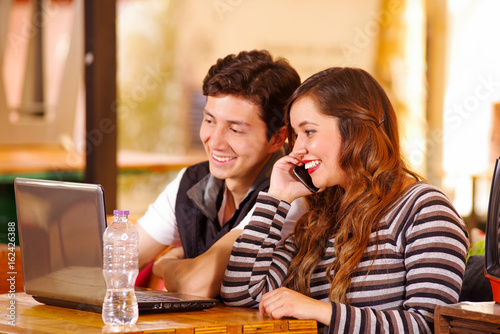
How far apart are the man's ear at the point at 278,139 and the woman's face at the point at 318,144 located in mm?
369

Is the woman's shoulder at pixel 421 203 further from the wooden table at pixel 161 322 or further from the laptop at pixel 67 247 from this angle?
the laptop at pixel 67 247

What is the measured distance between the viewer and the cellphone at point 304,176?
1801 millimetres

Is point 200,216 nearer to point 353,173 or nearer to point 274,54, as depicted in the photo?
point 353,173

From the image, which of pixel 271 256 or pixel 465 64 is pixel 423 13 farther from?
pixel 271 256

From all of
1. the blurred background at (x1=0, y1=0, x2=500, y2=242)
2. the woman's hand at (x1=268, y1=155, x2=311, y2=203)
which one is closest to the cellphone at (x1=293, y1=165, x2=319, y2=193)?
the woman's hand at (x1=268, y1=155, x2=311, y2=203)

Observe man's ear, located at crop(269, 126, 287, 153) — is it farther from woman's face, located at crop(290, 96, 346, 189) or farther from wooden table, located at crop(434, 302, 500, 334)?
wooden table, located at crop(434, 302, 500, 334)

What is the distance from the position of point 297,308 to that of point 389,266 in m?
0.26

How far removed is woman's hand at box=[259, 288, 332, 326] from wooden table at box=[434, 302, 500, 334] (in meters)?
0.24

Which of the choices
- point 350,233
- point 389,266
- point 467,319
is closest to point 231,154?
point 350,233

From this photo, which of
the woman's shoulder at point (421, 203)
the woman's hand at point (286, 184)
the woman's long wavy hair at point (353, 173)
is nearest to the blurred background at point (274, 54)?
the woman's hand at point (286, 184)

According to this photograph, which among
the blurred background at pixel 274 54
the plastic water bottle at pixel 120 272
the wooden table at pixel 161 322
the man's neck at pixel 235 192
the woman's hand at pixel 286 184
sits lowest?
the wooden table at pixel 161 322

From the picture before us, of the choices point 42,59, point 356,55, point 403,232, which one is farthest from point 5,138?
point 403,232

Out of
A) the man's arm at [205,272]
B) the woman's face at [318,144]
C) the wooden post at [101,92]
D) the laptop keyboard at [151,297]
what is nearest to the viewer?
the laptop keyboard at [151,297]

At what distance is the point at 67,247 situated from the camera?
58.7 inches
